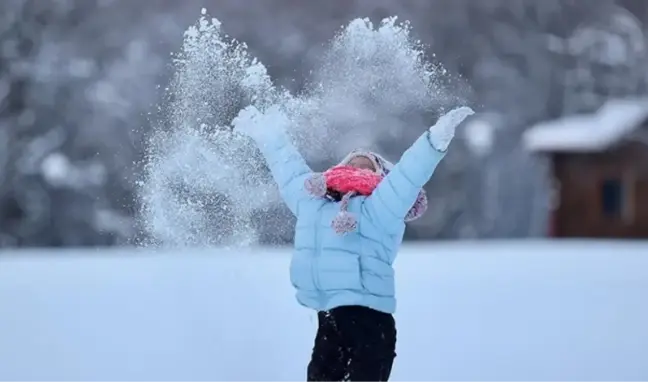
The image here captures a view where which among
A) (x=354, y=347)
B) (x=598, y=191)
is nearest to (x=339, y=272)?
(x=354, y=347)

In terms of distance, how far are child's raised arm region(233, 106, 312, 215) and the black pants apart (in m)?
0.45

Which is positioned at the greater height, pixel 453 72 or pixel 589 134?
pixel 453 72

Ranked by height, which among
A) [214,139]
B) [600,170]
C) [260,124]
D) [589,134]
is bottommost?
[260,124]

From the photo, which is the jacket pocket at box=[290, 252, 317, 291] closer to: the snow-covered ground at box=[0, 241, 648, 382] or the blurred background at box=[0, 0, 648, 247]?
the snow-covered ground at box=[0, 241, 648, 382]

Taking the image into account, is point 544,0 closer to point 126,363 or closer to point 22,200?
point 22,200

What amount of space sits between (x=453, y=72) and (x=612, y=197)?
560 cm

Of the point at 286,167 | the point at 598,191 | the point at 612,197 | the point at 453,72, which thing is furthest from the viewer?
the point at 612,197

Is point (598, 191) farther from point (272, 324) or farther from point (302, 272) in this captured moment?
point (302, 272)

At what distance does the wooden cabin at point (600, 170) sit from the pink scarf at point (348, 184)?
1754 centimetres

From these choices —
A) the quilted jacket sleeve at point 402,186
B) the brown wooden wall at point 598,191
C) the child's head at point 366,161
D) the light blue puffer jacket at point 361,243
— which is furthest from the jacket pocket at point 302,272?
the brown wooden wall at point 598,191

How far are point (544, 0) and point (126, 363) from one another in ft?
77.7

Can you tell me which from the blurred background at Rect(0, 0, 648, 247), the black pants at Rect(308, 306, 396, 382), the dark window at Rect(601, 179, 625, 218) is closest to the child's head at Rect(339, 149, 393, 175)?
the black pants at Rect(308, 306, 396, 382)

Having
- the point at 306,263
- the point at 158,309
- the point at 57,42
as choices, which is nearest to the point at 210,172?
the point at 306,263

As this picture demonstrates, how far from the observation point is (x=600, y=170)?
21406 millimetres
